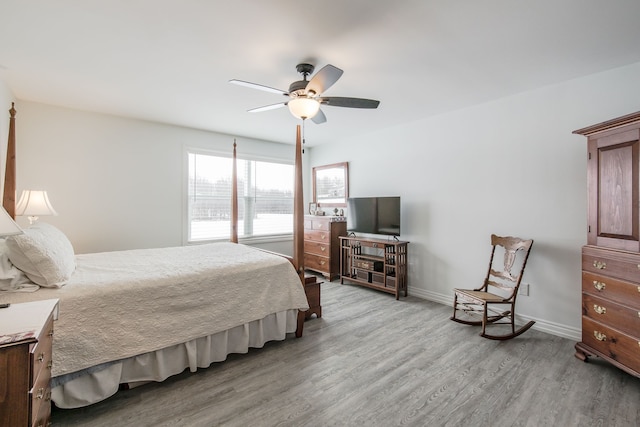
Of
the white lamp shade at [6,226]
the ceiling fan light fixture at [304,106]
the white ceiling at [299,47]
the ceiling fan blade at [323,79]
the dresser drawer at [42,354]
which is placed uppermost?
the white ceiling at [299,47]

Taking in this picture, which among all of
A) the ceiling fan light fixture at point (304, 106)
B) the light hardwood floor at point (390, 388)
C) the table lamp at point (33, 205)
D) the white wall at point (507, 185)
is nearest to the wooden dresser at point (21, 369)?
→ the light hardwood floor at point (390, 388)

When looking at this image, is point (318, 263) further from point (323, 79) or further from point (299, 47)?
point (299, 47)

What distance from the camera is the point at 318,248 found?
5.16 m

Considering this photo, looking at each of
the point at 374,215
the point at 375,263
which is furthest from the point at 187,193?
the point at 375,263

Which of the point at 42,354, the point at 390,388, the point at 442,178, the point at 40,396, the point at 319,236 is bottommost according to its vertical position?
the point at 390,388

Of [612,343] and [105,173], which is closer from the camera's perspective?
[612,343]

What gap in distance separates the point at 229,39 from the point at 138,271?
1.91m

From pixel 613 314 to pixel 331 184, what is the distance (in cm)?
415

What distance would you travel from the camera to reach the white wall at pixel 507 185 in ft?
9.12

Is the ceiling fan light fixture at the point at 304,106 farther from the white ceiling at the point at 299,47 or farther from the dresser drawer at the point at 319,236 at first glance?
the dresser drawer at the point at 319,236

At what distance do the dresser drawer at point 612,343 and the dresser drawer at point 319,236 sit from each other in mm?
3283

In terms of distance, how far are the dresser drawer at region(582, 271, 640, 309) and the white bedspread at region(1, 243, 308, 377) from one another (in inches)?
94.2

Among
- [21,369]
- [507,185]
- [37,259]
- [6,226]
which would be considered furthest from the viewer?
[507,185]

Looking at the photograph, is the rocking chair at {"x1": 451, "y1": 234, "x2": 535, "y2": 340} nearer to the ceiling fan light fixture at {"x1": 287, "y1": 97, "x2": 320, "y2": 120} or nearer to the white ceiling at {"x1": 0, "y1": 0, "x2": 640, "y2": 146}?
the white ceiling at {"x1": 0, "y1": 0, "x2": 640, "y2": 146}
